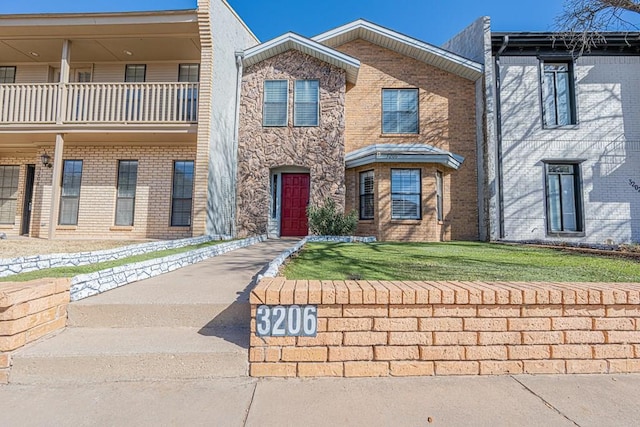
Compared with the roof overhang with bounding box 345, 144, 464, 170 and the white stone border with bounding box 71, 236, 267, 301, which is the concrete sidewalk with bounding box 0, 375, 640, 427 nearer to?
the white stone border with bounding box 71, 236, 267, 301

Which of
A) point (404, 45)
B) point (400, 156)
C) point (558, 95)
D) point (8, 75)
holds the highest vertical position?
point (404, 45)

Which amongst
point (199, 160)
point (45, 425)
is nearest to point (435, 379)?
point (45, 425)

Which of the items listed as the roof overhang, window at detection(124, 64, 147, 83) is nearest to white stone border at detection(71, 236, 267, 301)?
the roof overhang

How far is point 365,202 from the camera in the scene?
10.7 metres

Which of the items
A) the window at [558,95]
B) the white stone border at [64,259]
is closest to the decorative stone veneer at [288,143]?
the white stone border at [64,259]

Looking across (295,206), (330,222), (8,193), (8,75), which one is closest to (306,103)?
(295,206)

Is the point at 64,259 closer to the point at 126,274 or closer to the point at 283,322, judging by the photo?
the point at 126,274

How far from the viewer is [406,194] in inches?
404

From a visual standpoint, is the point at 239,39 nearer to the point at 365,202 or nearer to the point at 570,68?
the point at 365,202

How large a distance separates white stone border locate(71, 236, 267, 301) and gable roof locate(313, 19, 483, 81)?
9471mm

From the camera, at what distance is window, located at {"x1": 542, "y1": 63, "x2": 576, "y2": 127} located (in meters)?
10.6

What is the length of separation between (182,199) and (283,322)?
348 inches

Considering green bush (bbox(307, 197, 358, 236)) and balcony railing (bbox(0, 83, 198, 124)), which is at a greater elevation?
balcony railing (bbox(0, 83, 198, 124))

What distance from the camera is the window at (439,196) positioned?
34.4 feet
